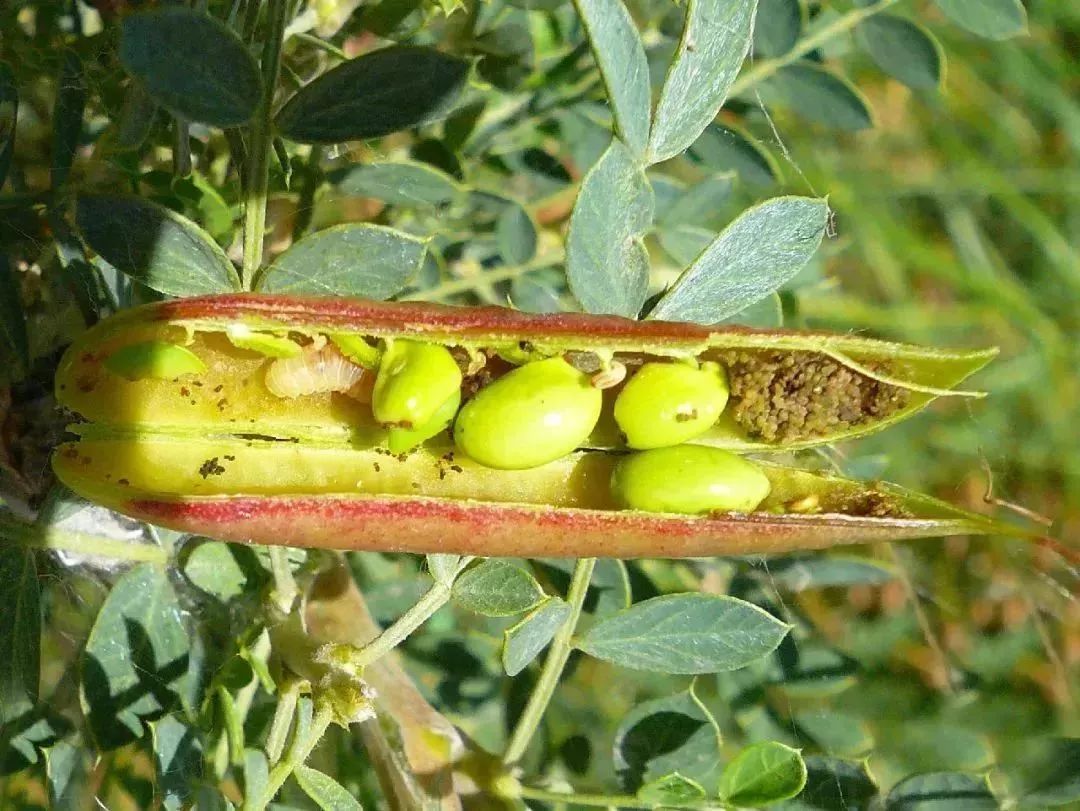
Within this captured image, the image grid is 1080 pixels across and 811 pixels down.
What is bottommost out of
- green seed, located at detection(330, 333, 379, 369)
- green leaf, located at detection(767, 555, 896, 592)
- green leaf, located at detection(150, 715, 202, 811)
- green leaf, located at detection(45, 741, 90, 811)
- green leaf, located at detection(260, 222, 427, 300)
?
green leaf, located at detection(767, 555, 896, 592)

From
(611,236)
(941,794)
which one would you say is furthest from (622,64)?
(941,794)

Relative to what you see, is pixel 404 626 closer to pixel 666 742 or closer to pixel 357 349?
pixel 357 349

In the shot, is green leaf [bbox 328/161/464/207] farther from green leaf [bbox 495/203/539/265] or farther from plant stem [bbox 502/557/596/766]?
plant stem [bbox 502/557/596/766]

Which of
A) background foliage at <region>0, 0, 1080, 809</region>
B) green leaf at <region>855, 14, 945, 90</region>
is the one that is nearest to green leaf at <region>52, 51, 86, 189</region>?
background foliage at <region>0, 0, 1080, 809</region>

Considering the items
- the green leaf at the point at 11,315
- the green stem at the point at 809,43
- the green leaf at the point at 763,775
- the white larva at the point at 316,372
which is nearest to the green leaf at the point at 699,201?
the green stem at the point at 809,43

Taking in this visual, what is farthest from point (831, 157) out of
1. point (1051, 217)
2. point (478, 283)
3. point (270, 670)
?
point (270, 670)
